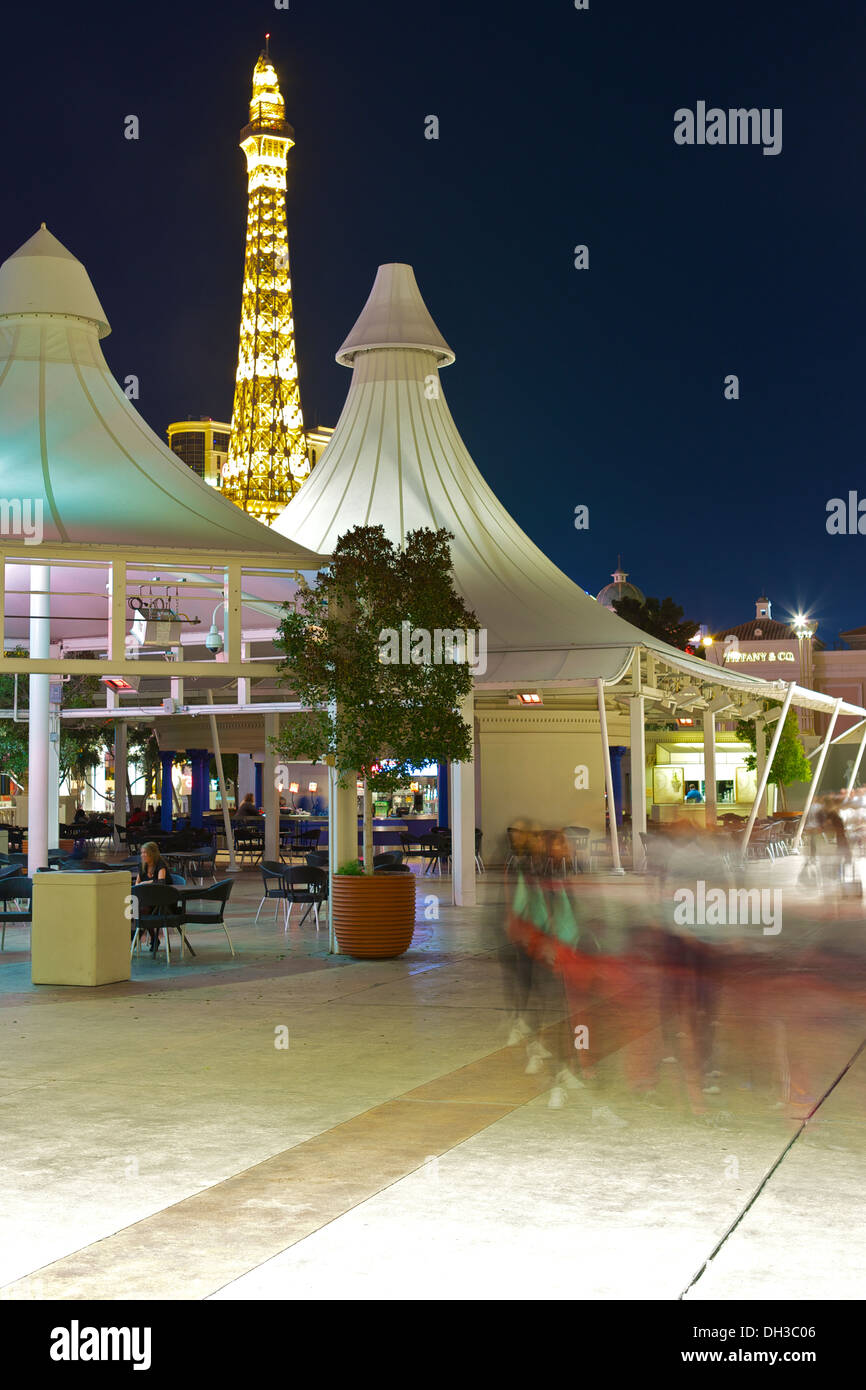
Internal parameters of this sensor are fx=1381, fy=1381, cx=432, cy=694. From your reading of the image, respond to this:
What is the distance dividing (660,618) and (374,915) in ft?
163

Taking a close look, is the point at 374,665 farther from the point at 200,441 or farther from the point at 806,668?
the point at 200,441

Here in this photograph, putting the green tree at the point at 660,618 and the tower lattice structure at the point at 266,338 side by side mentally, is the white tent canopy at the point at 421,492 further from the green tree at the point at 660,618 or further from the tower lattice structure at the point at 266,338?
the tower lattice structure at the point at 266,338

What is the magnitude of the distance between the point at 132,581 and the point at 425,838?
940 cm


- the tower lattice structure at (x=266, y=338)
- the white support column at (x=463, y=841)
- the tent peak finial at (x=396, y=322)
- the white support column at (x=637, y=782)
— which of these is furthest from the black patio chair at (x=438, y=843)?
the tower lattice structure at (x=266, y=338)

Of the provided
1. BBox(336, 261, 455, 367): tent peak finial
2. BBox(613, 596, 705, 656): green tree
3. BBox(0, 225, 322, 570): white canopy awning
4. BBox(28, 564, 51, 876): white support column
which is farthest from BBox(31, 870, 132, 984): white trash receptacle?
BBox(613, 596, 705, 656): green tree

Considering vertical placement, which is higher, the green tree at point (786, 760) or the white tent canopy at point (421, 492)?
the white tent canopy at point (421, 492)

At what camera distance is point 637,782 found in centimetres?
2169

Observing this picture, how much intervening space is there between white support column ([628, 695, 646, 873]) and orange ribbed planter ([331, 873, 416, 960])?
968 cm

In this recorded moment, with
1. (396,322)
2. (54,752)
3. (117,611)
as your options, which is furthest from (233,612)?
(396,322)

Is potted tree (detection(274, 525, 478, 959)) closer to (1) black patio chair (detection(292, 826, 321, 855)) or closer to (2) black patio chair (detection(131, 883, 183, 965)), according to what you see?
(2) black patio chair (detection(131, 883, 183, 965))

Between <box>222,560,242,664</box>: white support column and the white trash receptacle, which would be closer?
the white trash receptacle

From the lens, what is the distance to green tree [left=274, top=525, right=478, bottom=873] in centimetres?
1202

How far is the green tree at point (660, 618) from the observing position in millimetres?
59969
